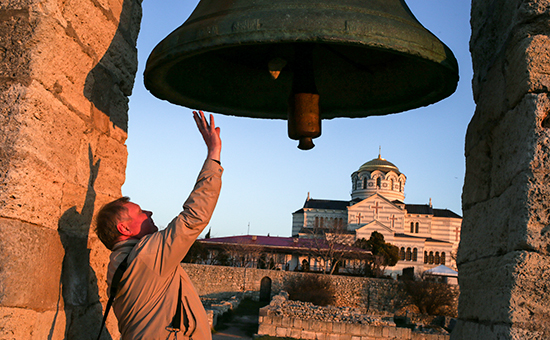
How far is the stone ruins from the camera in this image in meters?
1.60

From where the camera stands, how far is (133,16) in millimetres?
2418

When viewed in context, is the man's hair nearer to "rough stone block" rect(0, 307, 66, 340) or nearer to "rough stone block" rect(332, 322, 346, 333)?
"rough stone block" rect(0, 307, 66, 340)

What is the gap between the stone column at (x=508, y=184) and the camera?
1611mm

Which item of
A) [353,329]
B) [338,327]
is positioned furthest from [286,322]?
[353,329]

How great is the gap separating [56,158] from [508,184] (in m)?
1.67

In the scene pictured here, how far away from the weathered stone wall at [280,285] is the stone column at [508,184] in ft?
91.3

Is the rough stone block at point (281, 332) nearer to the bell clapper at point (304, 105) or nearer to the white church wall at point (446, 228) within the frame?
the bell clapper at point (304, 105)

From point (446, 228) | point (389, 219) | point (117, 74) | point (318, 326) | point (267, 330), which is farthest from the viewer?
point (446, 228)

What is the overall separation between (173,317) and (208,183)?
0.44 meters

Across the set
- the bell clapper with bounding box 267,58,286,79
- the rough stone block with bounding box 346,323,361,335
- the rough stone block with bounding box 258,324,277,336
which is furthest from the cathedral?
the bell clapper with bounding box 267,58,286,79

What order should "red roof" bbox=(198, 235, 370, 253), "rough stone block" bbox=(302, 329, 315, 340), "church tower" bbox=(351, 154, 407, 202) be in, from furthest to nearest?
1. "church tower" bbox=(351, 154, 407, 202)
2. "red roof" bbox=(198, 235, 370, 253)
3. "rough stone block" bbox=(302, 329, 315, 340)

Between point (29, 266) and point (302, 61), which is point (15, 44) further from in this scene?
point (302, 61)

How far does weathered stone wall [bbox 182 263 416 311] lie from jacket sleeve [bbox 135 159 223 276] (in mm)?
28427

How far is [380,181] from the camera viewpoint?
55.0 meters
